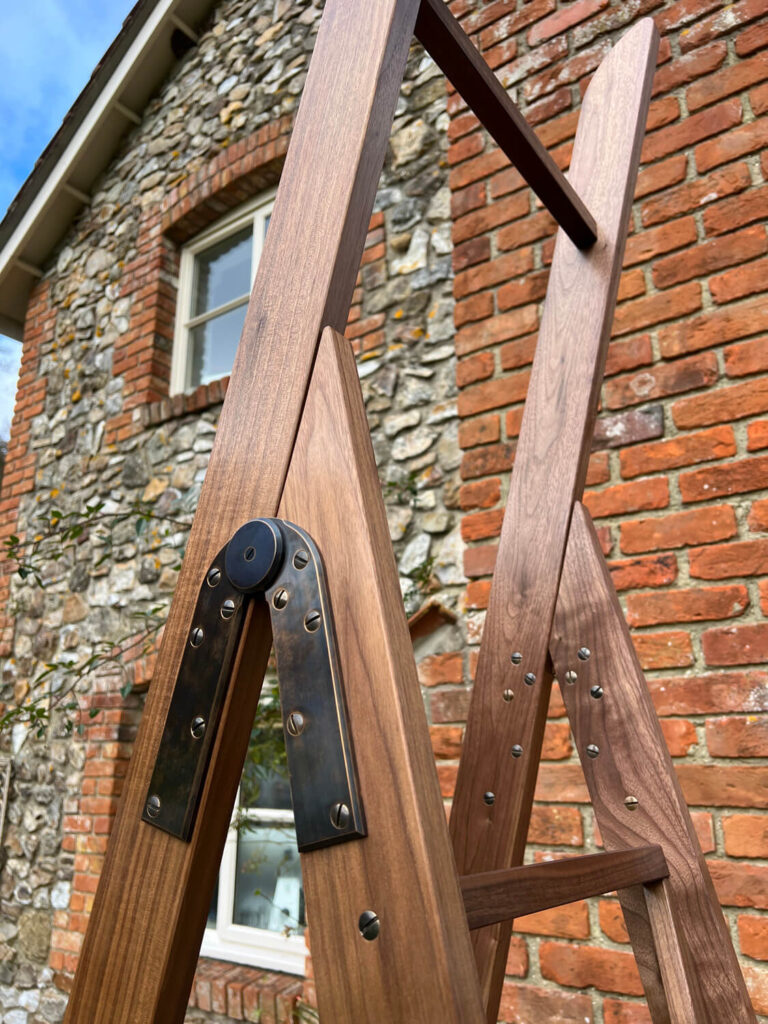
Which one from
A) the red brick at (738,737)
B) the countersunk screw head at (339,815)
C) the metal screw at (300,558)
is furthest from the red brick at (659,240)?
the countersunk screw head at (339,815)

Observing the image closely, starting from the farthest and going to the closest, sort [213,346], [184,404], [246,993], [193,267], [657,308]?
[193,267] → [213,346] → [184,404] → [246,993] → [657,308]

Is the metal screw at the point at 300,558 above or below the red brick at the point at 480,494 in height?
below

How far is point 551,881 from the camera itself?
70cm

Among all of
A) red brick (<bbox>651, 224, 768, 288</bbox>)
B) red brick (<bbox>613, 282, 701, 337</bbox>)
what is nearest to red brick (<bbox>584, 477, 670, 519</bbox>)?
red brick (<bbox>613, 282, 701, 337</bbox>)

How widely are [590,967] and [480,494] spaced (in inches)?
44.3

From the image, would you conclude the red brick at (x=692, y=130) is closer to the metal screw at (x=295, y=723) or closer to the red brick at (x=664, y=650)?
the red brick at (x=664, y=650)

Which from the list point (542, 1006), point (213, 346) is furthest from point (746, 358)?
point (213, 346)

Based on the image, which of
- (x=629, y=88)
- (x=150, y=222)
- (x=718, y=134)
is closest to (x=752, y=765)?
(x=629, y=88)

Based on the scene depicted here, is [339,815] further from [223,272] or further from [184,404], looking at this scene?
[223,272]

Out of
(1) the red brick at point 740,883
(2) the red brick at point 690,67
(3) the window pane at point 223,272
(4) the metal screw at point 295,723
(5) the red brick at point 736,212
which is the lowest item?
(1) the red brick at point 740,883

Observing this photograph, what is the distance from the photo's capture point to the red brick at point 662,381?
1.79m

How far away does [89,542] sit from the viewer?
3.60 m

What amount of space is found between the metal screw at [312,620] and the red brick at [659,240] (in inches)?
66.0

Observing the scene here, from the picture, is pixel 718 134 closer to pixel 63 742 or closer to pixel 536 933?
pixel 536 933
